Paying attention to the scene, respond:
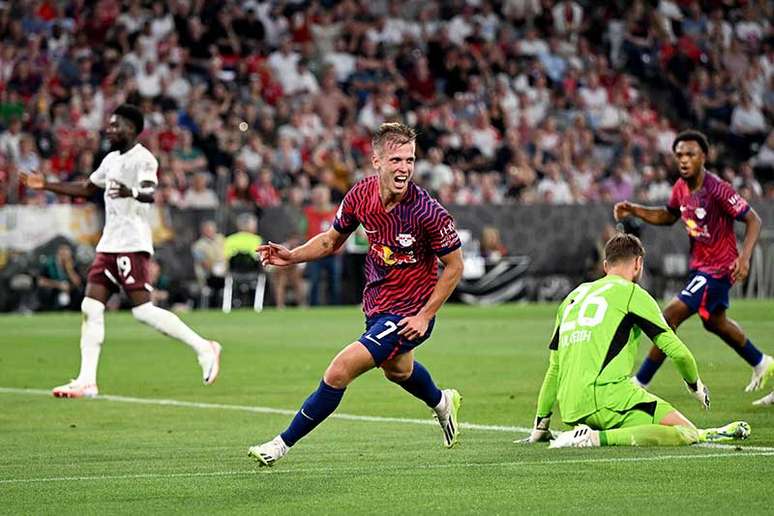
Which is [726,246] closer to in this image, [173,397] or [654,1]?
[173,397]

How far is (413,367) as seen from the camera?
10188mm

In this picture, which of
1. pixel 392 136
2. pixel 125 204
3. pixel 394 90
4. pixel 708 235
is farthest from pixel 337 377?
pixel 394 90

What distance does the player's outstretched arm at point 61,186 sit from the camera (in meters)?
14.4

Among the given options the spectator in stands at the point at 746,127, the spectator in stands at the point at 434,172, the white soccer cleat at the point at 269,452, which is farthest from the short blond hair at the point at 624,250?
the spectator in stands at the point at 746,127

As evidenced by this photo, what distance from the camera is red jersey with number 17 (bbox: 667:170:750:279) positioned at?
46.4ft

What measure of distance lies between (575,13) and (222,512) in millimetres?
32851

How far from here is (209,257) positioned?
30562 millimetres

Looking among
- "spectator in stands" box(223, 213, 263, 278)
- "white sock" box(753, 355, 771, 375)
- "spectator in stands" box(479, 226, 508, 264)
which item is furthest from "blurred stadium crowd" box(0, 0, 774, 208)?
"white sock" box(753, 355, 771, 375)

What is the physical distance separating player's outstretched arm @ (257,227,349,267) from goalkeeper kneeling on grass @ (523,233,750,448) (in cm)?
147

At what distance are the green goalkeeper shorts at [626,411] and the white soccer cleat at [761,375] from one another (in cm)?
414

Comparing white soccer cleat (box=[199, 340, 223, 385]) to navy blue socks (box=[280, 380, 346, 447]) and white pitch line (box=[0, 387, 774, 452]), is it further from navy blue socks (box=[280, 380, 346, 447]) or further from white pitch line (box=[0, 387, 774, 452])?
navy blue socks (box=[280, 380, 346, 447])

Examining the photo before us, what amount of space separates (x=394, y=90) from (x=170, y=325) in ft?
67.9

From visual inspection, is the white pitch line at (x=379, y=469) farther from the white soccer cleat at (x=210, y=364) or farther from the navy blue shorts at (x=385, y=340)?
the white soccer cleat at (x=210, y=364)

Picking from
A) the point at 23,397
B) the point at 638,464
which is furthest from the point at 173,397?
the point at 638,464
